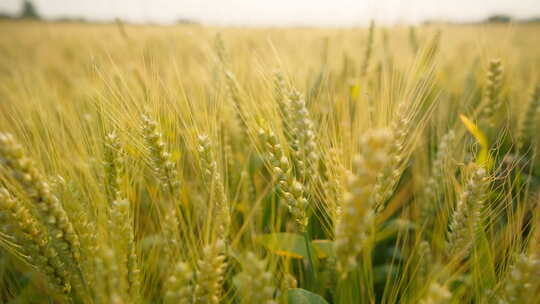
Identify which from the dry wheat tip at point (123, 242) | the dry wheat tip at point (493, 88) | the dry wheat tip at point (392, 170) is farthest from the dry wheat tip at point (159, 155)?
the dry wheat tip at point (493, 88)

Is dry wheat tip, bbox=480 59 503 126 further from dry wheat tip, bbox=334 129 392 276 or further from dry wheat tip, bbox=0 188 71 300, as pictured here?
dry wheat tip, bbox=0 188 71 300

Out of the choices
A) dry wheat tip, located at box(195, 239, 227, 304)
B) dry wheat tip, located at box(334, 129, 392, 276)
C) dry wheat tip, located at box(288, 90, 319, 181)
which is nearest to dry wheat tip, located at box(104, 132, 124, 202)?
dry wheat tip, located at box(195, 239, 227, 304)

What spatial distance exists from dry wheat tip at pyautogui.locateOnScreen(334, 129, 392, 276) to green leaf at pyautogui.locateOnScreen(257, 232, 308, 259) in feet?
0.56

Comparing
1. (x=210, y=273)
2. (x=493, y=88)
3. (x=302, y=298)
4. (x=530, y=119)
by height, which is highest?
(x=493, y=88)

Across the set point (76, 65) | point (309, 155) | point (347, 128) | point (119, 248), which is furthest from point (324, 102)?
point (76, 65)

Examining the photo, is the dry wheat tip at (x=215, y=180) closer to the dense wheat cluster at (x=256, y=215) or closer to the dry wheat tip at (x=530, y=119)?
the dense wheat cluster at (x=256, y=215)

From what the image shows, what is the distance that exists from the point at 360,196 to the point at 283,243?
0.35 metres

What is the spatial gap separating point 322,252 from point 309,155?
1.10 feet

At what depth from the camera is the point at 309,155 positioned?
2.51 ft

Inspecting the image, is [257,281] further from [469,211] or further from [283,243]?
[469,211]

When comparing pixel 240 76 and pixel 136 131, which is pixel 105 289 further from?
pixel 240 76

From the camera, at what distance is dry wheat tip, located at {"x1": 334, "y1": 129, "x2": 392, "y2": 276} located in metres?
0.47

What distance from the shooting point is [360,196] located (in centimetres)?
50

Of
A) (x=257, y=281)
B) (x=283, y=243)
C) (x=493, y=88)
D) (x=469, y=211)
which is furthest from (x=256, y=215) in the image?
(x=493, y=88)
